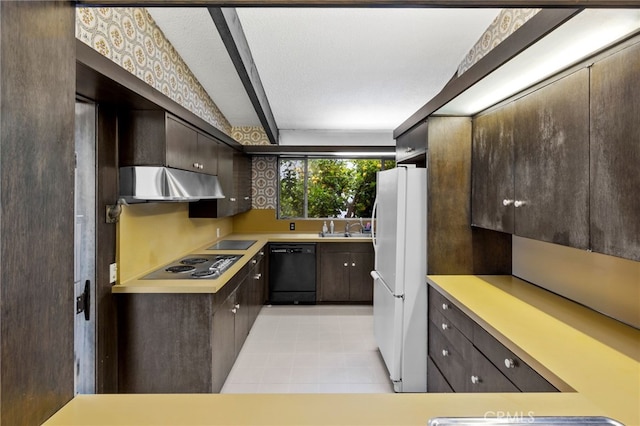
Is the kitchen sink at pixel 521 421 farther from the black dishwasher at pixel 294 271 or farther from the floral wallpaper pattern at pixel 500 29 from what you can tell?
the black dishwasher at pixel 294 271

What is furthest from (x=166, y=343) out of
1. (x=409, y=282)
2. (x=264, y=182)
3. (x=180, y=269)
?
(x=264, y=182)

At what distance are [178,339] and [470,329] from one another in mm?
1778

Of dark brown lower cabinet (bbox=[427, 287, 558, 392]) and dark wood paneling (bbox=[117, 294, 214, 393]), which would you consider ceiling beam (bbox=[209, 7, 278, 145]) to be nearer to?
dark wood paneling (bbox=[117, 294, 214, 393])

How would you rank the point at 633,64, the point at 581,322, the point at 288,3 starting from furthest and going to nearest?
1. the point at 581,322
2. the point at 633,64
3. the point at 288,3

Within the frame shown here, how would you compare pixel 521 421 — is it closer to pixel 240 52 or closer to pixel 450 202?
pixel 450 202

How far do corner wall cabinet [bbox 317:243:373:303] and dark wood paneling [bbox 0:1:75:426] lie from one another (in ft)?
13.0

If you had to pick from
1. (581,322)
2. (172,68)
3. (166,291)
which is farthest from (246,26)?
(581,322)

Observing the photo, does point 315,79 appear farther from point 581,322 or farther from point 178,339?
point 581,322

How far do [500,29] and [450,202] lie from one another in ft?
3.77

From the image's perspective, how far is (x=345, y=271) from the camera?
186 inches

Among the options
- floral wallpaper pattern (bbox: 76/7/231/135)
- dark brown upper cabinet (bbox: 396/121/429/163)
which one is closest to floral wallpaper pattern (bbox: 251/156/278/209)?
floral wallpaper pattern (bbox: 76/7/231/135)

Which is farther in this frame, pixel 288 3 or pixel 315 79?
pixel 315 79

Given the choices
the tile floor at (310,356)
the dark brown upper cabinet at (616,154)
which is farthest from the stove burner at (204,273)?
the dark brown upper cabinet at (616,154)

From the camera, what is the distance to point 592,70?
4.69 ft
